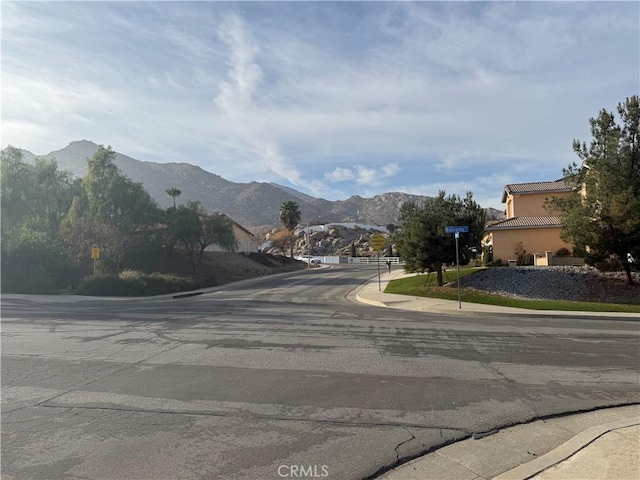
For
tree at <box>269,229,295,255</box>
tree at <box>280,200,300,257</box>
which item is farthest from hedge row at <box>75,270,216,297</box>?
tree at <box>269,229,295,255</box>

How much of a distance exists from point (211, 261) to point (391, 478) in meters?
52.1

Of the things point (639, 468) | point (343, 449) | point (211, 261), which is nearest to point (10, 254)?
point (211, 261)

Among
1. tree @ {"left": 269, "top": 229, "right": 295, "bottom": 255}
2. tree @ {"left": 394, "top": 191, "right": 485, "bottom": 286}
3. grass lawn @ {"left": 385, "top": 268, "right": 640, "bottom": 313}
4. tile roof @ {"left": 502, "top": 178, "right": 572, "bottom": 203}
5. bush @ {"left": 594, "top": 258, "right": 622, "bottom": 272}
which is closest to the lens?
grass lawn @ {"left": 385, "top": 268, "right": 640, "bottom": 313}

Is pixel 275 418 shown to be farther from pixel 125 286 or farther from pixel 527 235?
pixel 527 235

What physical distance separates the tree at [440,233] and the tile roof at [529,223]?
11272 mm

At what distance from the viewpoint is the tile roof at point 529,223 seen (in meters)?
34.6

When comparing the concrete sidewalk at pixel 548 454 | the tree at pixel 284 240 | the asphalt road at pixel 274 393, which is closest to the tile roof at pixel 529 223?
the asphalt road at pixel 274 393

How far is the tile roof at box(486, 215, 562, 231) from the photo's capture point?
3456 centimetres

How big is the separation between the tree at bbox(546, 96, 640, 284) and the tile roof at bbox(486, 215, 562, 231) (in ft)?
32.9

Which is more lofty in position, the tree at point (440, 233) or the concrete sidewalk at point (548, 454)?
the tree at point (440, 233)

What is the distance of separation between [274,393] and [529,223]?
33.5m

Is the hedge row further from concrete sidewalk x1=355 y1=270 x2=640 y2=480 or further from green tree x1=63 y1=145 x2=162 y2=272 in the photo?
concrete sidewalk x1=355 y1=270 x2=640 y2=480

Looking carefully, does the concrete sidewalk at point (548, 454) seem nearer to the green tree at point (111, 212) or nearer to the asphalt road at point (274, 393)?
the asphalt road at point (274, 393)

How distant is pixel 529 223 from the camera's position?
35.3 metres
